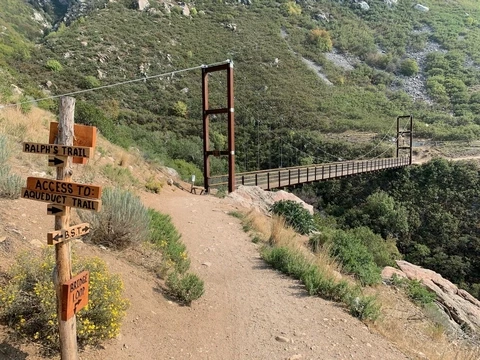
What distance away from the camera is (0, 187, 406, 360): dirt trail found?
4.00 m

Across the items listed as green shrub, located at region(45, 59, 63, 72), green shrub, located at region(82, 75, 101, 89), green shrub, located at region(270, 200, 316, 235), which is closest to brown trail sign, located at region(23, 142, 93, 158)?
green shrub, located at region(270, 200, 316, 235)

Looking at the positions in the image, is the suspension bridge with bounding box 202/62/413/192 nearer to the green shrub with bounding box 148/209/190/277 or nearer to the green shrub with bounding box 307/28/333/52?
the green shrub with bounding box 148/209/190/277

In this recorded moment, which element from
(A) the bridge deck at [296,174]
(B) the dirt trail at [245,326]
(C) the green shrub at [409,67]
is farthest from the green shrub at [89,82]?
(C) the green shrub at [409,67]

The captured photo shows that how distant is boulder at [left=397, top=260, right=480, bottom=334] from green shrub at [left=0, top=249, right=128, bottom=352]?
27.7 ft

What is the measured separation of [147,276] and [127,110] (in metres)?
30.3

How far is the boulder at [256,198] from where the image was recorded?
13.2 metres

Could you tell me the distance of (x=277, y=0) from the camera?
231 feet

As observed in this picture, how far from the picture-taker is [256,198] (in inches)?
577

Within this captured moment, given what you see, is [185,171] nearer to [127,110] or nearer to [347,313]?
[127,110]

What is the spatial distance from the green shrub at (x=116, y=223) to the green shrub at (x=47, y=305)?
173 centimetres

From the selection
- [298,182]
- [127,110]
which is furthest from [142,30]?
[298,182]

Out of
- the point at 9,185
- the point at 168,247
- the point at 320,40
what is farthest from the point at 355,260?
the point at 320,40

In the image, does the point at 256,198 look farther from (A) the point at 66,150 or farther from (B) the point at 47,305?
(A) the point at 66,150

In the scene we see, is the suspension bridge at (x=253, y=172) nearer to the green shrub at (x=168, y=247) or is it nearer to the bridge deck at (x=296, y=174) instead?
the bridge deck at (x=296, y=174)
